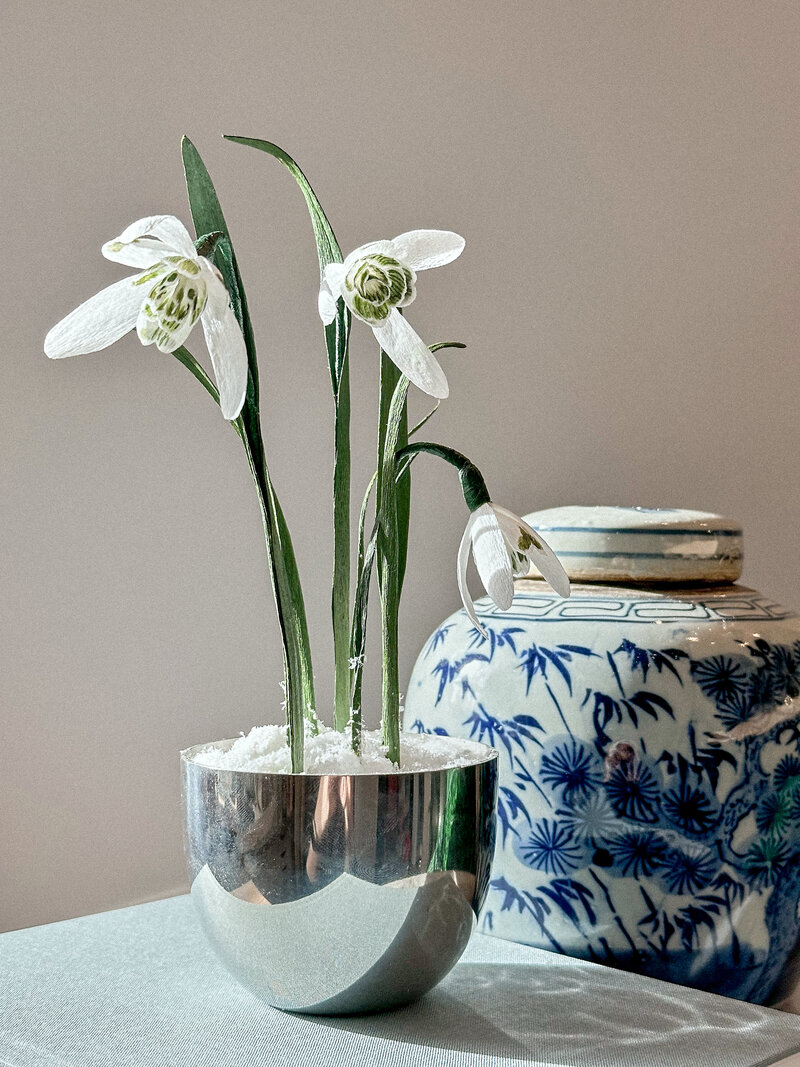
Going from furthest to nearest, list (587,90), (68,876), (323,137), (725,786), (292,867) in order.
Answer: (587,90), (323,137), (68,876), (725,786), (292,867)

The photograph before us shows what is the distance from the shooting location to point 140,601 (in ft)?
3.01

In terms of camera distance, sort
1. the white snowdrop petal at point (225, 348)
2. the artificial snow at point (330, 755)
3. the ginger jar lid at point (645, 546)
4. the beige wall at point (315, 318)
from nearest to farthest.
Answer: the white snowdrop petal at point (225, 348), the artificial snow at point (330, 755), the ginger jar lid at point (645, 546), the beige wall at point (315, 318)

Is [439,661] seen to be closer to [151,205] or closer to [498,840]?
[498,840]

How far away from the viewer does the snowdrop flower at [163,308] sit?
1.39 feet

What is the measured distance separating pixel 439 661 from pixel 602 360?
2.07ft

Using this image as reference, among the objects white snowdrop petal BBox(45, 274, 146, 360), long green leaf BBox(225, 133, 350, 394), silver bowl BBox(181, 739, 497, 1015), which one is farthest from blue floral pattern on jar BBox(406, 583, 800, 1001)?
white snowdrop petal BBox(45, 274, 146, 360)

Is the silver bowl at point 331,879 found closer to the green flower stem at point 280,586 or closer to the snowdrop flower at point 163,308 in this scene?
the green flower stem at point 280,586

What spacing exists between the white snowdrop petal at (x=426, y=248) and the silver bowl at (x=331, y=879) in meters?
0.24

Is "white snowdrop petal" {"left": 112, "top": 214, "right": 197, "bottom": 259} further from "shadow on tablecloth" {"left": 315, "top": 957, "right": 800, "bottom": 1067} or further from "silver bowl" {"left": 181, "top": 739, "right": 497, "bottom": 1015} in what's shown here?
"shadow on tablecloth" {"left": 315, "top": 957, "right": 800, "bottom": 1067}

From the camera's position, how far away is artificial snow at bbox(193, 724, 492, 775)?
0.51 meters

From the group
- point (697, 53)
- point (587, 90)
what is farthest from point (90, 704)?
point (697, 53)

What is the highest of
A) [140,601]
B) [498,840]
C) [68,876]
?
[140,601]

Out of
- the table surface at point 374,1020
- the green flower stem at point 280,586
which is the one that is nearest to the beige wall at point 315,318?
the table surface at point 374,1020

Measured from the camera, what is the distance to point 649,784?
595mm
